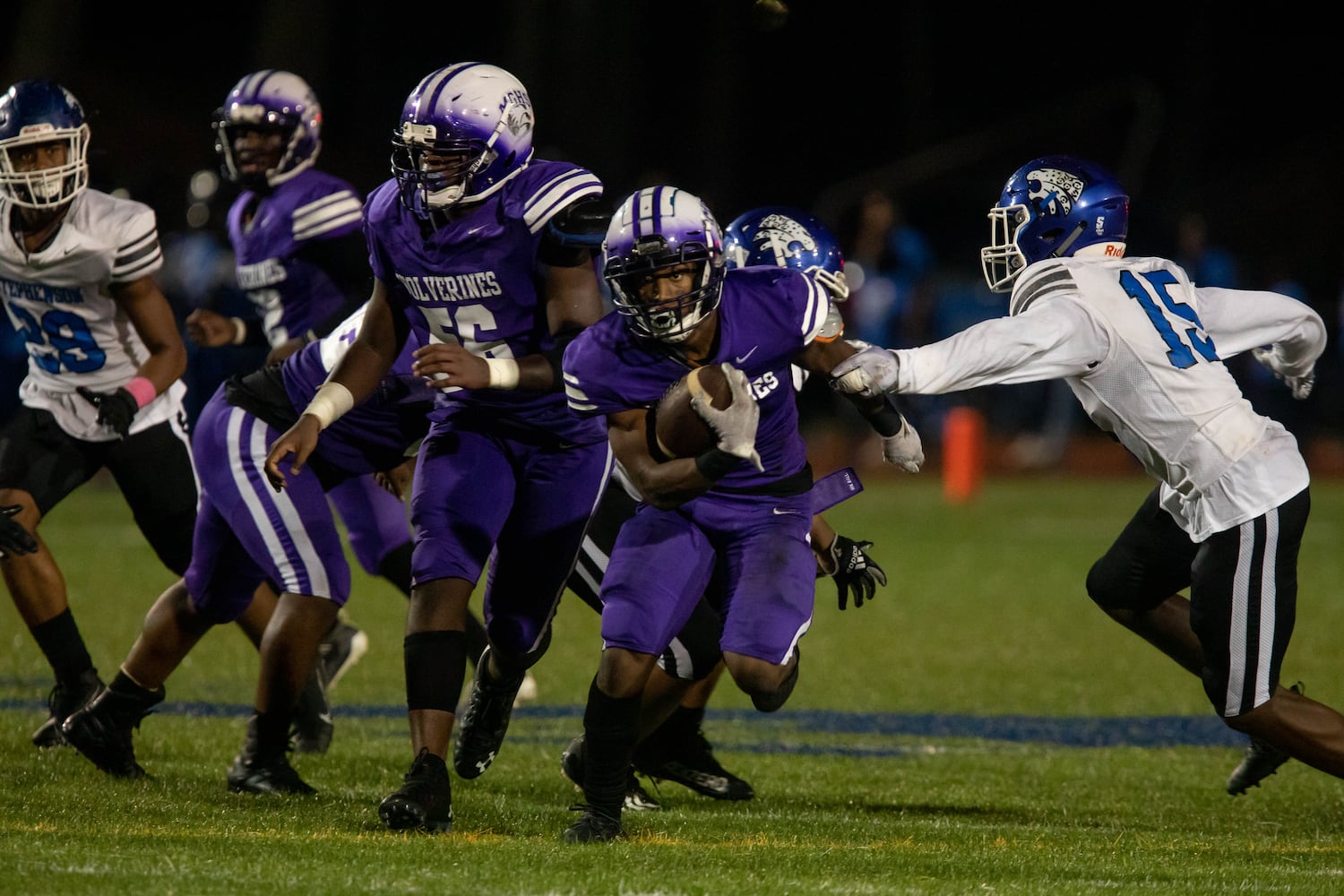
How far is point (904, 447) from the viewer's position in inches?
162

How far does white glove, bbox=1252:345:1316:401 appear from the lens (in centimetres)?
474

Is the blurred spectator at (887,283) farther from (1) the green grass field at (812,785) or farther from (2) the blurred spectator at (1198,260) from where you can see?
(1) the green grass field at (812,785)

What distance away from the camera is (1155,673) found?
24.0ft

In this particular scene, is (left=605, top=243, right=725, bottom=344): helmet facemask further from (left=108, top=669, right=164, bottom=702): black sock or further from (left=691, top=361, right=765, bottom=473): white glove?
(left=108, top=669, right=164, bottom=702): black sock

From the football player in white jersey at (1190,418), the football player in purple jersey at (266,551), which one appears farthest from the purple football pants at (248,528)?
the football player in white jersey at (1190,418)

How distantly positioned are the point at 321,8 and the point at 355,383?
16018mm

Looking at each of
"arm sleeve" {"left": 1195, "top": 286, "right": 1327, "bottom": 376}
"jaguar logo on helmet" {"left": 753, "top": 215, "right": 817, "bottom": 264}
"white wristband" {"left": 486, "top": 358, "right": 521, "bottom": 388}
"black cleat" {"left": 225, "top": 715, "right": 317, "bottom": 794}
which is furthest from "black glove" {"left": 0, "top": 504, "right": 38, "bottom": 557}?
"arm sleeve" {"left": 1195, "top": 286, "right": 1327, "bottom": 376}

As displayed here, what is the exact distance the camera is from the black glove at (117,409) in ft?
15.8

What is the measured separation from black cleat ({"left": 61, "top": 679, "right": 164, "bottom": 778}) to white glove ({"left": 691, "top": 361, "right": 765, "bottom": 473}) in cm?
205

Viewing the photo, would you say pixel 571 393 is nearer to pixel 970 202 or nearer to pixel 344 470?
pixel 344 470

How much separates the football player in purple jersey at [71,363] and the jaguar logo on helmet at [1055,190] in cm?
256

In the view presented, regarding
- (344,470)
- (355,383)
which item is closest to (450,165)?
(355,383)

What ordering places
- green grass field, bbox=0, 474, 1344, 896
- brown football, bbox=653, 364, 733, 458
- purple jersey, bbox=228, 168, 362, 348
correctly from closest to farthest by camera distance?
1. green grass field, bbox=0, 474, 1344, 896
2. brown football, bbox=653, 364, 733, 458
3. purple jersey, bbox=228, 168, 362, 348

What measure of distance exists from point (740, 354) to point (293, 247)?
245 cm
